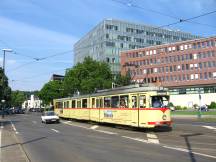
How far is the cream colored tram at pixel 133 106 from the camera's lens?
74.2 feet

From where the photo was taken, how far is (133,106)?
2412 centimetres

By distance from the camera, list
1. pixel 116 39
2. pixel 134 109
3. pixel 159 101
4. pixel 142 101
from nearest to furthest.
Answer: pixel 159 101 < pixel 142 101 < pixel 134 109 < pixel 116 39

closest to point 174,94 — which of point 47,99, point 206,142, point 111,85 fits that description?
point 111,85

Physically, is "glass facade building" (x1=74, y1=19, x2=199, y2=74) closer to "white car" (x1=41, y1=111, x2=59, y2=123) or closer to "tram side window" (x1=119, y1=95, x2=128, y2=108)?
"white car" (x1=41, y1=111, x2=59, y2=123)

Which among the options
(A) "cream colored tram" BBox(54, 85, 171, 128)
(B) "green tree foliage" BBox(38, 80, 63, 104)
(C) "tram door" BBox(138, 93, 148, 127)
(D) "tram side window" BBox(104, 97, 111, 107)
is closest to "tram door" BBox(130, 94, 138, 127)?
(A) "cream colored tram" BBox(54, 85, 171, 128)

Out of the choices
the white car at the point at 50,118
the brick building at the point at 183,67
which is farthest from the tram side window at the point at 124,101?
the brick building at the point at 183,67

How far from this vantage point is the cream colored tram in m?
22.6

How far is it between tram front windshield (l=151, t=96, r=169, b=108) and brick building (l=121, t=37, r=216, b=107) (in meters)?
59.8

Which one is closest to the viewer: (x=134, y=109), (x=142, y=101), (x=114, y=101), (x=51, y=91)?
(x=142, y=101)

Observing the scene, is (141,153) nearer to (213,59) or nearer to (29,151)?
(29,151)

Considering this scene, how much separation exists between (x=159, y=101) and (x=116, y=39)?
8536 centimetres

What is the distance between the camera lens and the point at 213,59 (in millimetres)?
88312

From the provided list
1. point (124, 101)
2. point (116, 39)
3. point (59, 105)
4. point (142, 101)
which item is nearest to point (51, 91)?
point (116, 39)

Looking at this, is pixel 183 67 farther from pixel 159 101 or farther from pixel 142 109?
pixel 142 109
